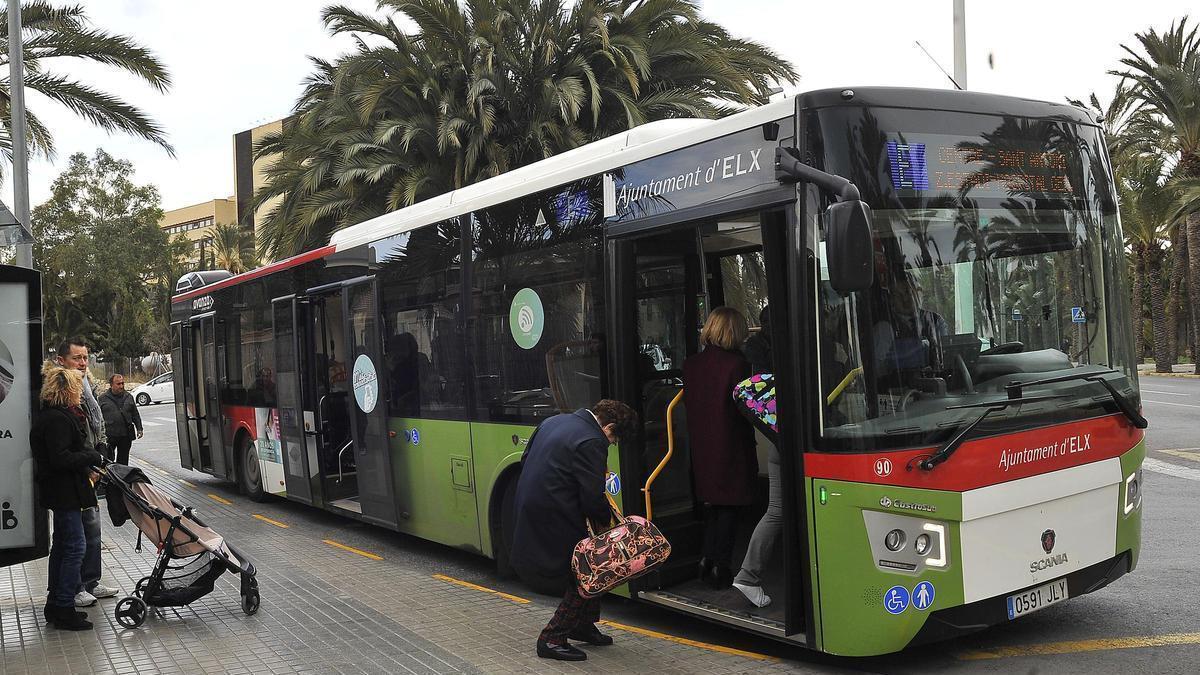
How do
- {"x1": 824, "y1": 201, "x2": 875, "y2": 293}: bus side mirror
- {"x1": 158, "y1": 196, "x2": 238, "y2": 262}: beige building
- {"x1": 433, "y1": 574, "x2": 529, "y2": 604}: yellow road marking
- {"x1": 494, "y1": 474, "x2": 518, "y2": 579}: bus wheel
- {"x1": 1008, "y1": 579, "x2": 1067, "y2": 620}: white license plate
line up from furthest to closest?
{"x1": 158, "y1": 196, "x2": 238, "y2": 262}: beige building < {"x1": 433, "y1": 574, "x2": 529, "y2": 604}: yellow road marking < {"x1": 494, "y1": 474, "x2": 518, "y2": 579}: bus wheel < {"x1": 1008, "y1": 579, "x2": 1067, "y2": 620}: white license plate < {"x1": 824, "y1": 201, "x2": 875, "y2": 293}: bus side mirror

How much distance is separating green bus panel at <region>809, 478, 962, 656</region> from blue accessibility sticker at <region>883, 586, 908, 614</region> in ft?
0.06

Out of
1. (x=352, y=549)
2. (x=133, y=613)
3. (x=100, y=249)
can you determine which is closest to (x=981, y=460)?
(x=133, y=613)

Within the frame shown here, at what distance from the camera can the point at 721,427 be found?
6375 millimetres

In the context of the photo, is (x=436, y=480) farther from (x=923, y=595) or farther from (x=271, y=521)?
(x=923, y=595)

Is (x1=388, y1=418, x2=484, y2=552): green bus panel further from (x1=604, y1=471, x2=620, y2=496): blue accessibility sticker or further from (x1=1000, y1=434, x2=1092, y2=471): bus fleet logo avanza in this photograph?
(x1=1000, y1=434, x2=1092, y2=471): bus fleet logo avanza

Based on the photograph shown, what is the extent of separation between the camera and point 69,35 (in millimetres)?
16062

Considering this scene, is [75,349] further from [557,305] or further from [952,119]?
[952,119]

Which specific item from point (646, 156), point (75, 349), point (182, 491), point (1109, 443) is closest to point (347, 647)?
point (75, 349)

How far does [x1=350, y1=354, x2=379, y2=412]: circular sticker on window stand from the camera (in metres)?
9.88

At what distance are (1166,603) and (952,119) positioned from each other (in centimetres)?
360

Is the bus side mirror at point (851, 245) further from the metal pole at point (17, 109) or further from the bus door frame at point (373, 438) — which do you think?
the metal pole at point (17, 109)

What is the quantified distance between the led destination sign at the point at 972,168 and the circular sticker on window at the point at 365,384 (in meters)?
5.87

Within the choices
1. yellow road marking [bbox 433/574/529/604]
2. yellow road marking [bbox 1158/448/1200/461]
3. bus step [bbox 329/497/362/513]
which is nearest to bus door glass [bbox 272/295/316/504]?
bus step [bbox 329/497/362/513]

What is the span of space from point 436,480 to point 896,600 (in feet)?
15.8
